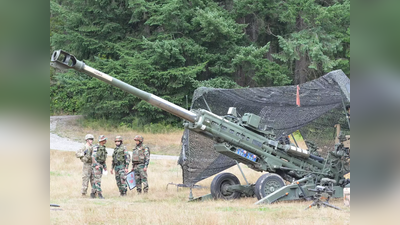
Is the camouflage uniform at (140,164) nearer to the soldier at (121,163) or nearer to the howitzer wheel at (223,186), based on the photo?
the soldier at (121,163)

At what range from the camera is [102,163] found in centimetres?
1108

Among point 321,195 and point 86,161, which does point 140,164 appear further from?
point 321,195

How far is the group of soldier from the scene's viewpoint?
1084 centimetres

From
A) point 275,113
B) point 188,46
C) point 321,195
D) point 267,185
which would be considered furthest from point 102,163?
point 188,46

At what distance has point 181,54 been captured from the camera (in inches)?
1057

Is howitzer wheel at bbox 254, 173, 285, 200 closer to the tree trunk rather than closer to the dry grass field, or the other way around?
the dry grass field

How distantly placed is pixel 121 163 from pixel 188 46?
15.6 m

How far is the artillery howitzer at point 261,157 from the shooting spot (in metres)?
9.70

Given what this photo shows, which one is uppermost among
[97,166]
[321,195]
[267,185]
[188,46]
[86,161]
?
[188,46]

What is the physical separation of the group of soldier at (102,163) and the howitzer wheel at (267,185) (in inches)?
111

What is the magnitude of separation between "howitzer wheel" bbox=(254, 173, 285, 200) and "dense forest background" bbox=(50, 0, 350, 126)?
620 inches

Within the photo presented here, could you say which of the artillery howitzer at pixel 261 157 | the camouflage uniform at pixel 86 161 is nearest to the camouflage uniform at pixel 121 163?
the camouflage uniform at pixel 86 161
